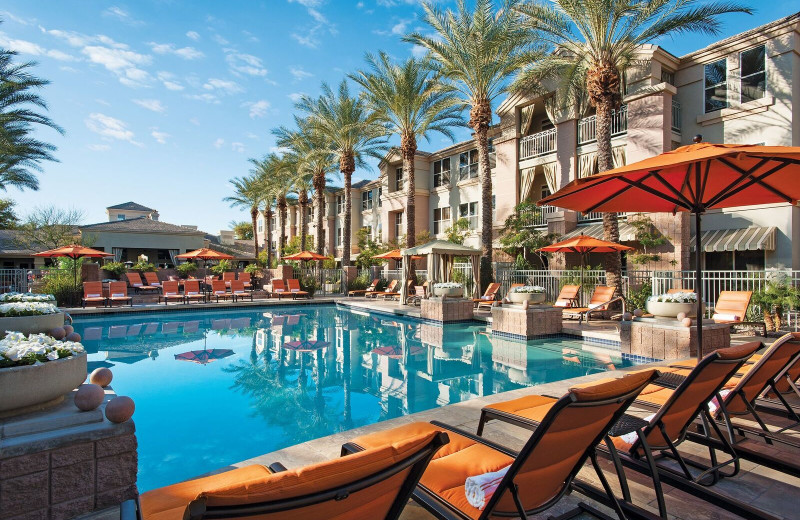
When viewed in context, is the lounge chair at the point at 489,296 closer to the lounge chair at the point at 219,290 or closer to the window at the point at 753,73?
the window at the point at 753,73

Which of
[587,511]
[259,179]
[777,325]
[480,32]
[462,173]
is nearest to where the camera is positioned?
[587,511]

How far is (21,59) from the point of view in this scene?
1789 cm

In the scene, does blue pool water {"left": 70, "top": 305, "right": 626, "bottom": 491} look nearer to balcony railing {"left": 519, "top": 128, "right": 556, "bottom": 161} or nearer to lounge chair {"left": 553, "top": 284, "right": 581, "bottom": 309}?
lounge chair {"left": 553, "top": 284, "right": 581, "bottom": 309}

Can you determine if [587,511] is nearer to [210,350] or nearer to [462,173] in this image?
[210,350]

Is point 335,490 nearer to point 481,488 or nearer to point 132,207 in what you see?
point 481,488

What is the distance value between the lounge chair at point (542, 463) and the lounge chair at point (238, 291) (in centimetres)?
1981

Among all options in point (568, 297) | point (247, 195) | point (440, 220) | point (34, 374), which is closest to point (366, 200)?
point (440, 220)

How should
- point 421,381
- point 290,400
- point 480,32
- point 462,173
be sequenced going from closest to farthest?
point 290,400
point 421,381
point 480,32
point 462,173

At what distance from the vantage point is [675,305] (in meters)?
7.91

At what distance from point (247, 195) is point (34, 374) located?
41.2m

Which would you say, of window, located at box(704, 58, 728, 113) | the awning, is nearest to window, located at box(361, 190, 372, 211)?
window, located at box(704, 58, 728, 113)

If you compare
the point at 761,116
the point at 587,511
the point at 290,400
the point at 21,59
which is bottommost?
the point at 290,400

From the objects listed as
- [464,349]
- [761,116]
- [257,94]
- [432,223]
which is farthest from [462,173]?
[464,349]

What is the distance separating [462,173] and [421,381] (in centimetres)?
2195
